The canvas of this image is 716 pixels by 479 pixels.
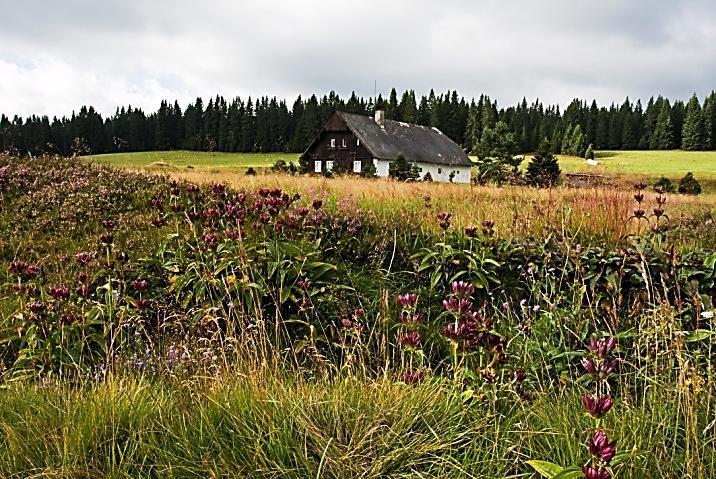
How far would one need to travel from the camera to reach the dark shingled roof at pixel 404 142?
45.8 metres

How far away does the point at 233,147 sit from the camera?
258 ft

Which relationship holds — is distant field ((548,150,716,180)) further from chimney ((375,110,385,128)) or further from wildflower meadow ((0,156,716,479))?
wildflower meadow ((0,156,716,479))

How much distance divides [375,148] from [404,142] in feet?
14.7

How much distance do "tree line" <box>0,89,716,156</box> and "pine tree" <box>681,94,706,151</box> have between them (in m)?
0.12

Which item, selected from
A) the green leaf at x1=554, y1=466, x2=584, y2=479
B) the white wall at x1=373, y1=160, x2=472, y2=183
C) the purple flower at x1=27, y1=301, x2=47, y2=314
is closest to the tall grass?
the green leaf at x1=554, y1=466, x2=584, y2=479

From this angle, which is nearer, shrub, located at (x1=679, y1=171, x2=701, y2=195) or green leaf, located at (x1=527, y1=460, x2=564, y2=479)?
→ green leaf, located at (x1=527, y1=460, x2=564, y2=479)

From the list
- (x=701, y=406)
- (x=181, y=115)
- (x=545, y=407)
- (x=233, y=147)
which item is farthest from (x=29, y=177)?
(x=181, y=115)

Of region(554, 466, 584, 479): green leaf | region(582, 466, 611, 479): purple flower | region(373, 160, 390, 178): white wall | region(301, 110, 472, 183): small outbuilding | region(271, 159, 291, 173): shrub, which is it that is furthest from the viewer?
region(301, 110, 472, 183): small outbuilding

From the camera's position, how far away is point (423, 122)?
85.9 metres

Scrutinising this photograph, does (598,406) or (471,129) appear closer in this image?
(598,406)

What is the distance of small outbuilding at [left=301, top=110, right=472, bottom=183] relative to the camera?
45.2 metres

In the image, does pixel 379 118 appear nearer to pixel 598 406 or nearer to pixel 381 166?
pixel 381 166

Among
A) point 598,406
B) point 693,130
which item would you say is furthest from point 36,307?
point 693,130

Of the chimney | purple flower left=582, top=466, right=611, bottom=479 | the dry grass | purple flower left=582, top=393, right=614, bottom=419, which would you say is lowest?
purple flower left=582, top=466, right=611, bottom=479
